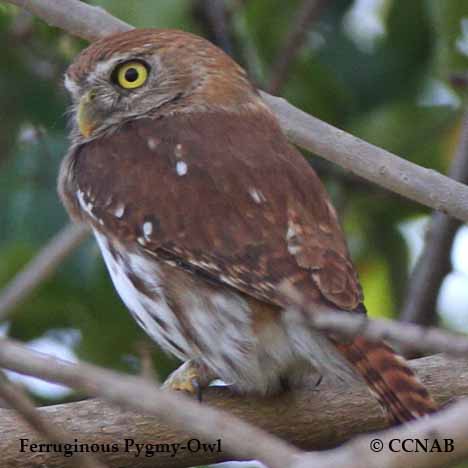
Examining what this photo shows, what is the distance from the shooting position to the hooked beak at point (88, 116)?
4691mm

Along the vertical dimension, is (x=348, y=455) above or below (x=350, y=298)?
above

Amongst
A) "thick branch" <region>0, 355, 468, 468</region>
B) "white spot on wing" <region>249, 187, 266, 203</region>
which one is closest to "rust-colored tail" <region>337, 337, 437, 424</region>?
"thick branch" <region>0, 355, 468, 468</region>

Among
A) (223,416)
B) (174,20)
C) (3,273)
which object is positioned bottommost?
(3,273)

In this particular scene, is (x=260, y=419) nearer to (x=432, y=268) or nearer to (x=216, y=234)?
(x=216, y=234)

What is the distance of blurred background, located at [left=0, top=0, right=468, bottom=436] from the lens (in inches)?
200

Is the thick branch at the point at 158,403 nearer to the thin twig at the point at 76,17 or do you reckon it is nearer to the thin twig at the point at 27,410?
the thin twig at the point at 27,410

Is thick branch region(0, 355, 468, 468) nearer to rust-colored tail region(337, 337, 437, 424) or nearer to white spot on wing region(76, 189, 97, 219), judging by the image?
rust-colored tail region(337, 337, 437, 424)

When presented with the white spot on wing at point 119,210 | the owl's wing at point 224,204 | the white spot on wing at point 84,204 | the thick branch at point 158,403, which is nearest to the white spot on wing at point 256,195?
the owl's wing at point 224,204

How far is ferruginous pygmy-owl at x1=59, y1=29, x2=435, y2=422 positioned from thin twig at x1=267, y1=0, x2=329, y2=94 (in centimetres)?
94

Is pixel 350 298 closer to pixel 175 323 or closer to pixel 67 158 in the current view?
pixel 175 323

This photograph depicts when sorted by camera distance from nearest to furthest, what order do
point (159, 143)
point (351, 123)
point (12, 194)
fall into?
point (159, 143)
point (12, 194)
point (351, 123)

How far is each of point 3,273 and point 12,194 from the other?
50 cm

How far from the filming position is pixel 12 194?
17.4 feet

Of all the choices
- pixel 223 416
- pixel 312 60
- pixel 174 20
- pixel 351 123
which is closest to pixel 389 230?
pixel 351 123
